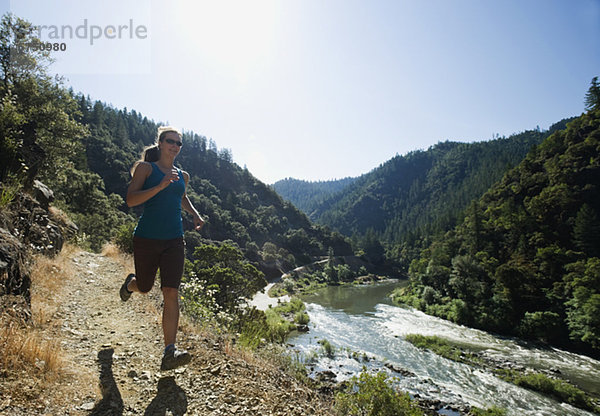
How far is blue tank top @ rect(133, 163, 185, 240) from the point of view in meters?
2.93

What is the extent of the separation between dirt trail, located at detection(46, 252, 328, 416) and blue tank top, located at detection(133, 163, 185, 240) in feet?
4.41

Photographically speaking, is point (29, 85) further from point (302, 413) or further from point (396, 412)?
point (396, 412)

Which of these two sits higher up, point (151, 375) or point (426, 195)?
point (426, 195)

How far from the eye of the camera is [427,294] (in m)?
40.1

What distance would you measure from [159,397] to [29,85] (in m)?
16.8

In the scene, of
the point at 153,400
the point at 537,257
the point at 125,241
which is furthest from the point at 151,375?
the point at 537,257

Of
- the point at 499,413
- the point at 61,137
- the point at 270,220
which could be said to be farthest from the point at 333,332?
the point at 270,220

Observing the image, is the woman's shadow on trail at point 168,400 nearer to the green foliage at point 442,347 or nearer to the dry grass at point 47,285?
the dry grass at point 47,285

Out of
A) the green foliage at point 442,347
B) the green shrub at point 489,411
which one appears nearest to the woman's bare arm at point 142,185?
the green shrub at point 489,411

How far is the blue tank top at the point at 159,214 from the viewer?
2.93 meters

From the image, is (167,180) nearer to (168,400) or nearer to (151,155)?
(151,155)

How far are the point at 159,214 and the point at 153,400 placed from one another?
1.66 meters

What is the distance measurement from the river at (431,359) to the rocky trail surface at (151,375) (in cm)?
687

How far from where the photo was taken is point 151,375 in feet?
9.21
